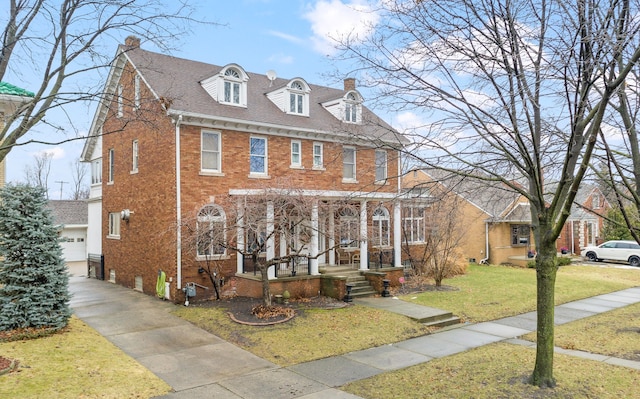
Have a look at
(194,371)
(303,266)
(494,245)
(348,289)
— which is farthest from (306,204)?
(494,245)

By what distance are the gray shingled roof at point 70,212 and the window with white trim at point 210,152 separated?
67.3 feet

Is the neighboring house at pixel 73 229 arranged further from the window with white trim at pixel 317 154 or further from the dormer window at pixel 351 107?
the dormer window at pixel 351 107

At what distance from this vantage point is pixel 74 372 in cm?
855

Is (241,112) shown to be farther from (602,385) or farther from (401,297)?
(602,385)

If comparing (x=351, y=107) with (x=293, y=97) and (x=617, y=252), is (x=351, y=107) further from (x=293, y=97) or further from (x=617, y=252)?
(x=617, y=252)

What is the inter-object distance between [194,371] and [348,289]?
7.66m

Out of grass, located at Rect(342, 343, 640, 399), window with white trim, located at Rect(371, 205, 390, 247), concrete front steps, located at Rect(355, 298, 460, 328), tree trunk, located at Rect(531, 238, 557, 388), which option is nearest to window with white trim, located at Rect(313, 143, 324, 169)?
window with white trim, located at Rect(371, 205, 390, 247)

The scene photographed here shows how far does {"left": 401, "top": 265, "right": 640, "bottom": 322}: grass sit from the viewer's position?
1528 cm

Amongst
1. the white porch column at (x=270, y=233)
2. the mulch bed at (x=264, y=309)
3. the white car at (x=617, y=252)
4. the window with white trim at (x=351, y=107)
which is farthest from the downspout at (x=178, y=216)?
the white car at (x=617, y=252)

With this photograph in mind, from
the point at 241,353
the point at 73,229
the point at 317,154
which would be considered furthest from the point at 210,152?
the point at 73,229

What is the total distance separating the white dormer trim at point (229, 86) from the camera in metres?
17.8

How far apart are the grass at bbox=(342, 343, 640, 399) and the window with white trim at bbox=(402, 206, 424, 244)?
1351cm

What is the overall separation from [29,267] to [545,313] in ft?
37.8

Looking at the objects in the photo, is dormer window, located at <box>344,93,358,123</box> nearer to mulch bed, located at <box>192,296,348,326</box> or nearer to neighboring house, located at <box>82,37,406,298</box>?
neighboring house, located at <box>82,37,406,298</box>
